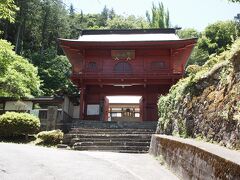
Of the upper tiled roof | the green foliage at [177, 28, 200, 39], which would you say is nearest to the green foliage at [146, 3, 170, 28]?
the green foliage at [177, 28, 200, 39]

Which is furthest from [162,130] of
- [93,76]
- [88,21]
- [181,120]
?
[88,21]

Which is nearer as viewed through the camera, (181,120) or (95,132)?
(181,120)

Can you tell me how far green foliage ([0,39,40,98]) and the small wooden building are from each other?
151 inches

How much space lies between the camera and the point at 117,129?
22281 mm

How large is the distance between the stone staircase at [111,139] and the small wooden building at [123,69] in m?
6.20

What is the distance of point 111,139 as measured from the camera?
63.9 ft

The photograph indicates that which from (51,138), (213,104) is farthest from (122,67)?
(213,104)

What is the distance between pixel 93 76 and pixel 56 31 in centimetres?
3244

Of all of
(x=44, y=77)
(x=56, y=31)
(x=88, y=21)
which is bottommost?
(x=44, y=77)

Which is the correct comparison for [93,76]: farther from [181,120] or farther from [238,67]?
[238,67]

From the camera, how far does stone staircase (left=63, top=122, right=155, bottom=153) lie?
1816 centimetres

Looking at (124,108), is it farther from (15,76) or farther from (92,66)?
(15,76)

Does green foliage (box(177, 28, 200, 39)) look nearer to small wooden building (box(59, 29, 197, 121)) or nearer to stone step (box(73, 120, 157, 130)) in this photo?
small wooden building (box(59, 29, 197, 121))

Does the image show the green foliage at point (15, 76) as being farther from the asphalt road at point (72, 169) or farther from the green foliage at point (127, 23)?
the green foliage at point (127, 23)
